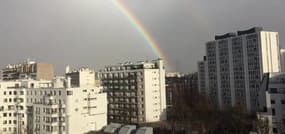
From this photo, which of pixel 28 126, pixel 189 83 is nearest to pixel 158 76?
pixel 28 126

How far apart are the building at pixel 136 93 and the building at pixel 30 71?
1152 centimetres

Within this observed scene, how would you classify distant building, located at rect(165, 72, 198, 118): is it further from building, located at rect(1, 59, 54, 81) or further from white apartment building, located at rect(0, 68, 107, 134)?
building, located at rect(1, 59, 54, 81)

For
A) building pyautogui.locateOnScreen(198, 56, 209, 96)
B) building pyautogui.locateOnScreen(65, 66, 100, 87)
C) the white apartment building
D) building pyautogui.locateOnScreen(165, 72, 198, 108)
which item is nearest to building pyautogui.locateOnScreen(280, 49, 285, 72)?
building pyautogui.locateOnScreen(198, 56, 209, 96)

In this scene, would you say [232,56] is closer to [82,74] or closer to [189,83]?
[189,83]

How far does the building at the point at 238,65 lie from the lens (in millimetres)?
34469

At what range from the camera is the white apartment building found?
22.3 meters

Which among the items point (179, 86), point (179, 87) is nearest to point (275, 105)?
point (179, 87)

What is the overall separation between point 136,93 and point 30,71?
18345mm

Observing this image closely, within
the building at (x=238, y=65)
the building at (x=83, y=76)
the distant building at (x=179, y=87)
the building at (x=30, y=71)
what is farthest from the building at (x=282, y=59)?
the building at (x=30, y=71)

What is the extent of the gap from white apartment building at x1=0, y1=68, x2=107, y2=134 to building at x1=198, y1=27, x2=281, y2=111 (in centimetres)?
1695

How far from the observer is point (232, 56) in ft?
127

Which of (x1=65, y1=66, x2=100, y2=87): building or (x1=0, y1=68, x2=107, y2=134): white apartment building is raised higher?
(x1=65, y1=66, x2=100, y2=87): building

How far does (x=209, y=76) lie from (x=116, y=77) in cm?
1614

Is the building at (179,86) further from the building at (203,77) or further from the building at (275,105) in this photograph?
the building at (275,105)
